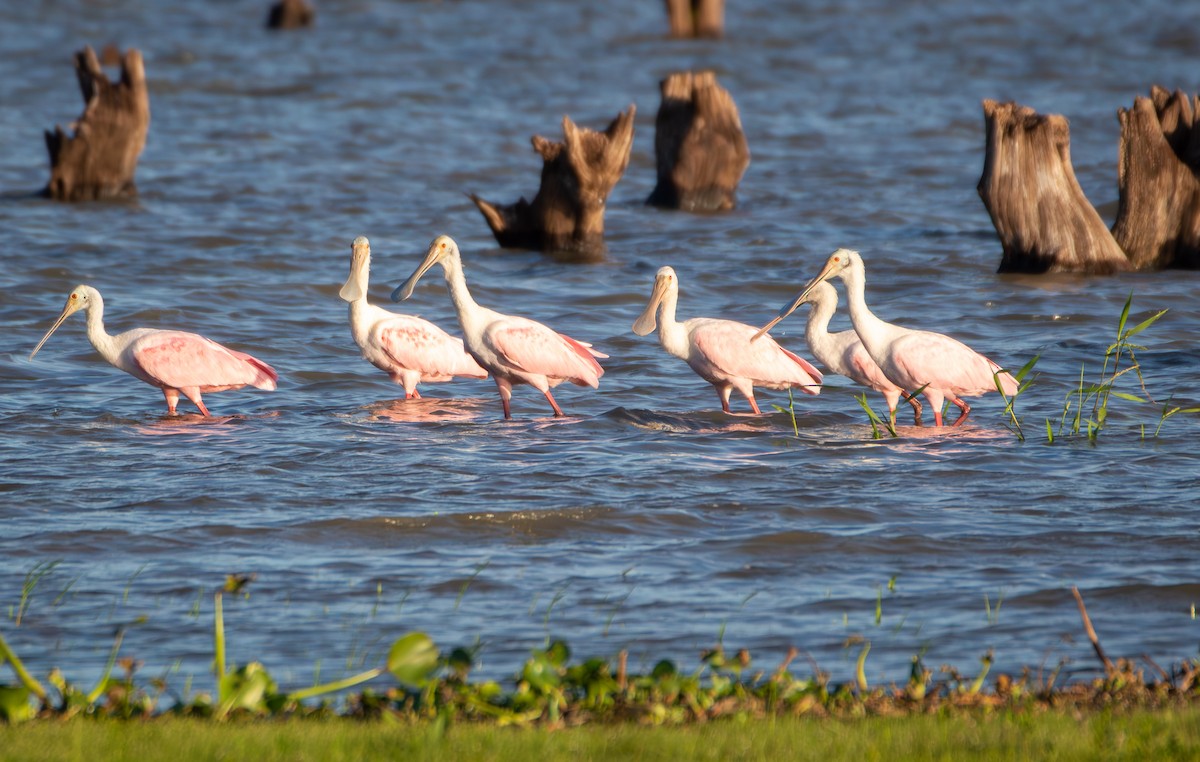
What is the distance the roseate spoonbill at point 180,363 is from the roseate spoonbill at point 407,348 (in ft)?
2.36

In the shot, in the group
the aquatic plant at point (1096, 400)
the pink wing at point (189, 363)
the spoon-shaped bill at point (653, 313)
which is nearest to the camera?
the aquatic plant at point (1096, 400)

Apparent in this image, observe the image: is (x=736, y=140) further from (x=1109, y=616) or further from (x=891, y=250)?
(x=1109, y=616)

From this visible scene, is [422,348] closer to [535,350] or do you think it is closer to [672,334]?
[535,350]

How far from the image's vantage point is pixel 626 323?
14.2m

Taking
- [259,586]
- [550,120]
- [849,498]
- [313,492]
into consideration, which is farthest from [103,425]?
[550,120]

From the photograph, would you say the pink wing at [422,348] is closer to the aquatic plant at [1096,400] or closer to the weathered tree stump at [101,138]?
the aquatic plant at [1096,400]

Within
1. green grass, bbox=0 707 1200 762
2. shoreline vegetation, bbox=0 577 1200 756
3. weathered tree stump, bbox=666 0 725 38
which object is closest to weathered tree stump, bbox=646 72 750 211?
shoreline vegetation, bbox=0 577 1200 756

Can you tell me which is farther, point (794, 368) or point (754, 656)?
point (794, 368)

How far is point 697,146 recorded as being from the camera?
19453 millimetres

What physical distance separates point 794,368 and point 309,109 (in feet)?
61.1

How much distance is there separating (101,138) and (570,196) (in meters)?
6.08

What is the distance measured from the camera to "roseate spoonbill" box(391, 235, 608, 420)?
11.0 meters

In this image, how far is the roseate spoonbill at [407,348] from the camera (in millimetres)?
11523

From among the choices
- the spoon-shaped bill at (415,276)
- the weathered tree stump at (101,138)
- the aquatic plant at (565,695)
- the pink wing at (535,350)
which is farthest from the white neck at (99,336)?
the weathered tree stump at (101,138)
